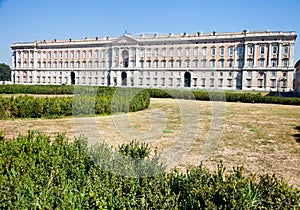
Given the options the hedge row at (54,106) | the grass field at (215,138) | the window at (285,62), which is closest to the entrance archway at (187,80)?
the hedge row at (54,106)

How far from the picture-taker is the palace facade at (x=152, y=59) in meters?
56.4

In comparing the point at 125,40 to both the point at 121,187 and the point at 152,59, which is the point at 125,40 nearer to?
the point at 152,59

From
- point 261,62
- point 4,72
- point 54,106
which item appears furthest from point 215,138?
point 4,72

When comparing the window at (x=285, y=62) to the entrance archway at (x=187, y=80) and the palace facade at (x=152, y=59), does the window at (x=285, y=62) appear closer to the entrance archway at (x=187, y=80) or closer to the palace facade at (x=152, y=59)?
the palace facade at (x=152, y=59)

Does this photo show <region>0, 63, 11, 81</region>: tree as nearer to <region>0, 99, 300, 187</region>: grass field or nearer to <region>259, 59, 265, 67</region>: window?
<region>259, 59, 265, 67</region>: window

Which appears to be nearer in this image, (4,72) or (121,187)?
(121,187)

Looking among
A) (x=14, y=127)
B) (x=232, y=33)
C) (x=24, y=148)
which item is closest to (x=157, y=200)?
(x=24, y=148)

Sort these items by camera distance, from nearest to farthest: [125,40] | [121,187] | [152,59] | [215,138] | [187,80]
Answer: [121,187]
[215,138]
[187,80]
[152,59]
[125,40]

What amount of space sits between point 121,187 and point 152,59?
62.8 meters

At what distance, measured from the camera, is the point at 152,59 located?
64562 millimetres

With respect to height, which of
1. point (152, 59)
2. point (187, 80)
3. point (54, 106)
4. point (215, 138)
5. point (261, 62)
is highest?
point (152, 59)

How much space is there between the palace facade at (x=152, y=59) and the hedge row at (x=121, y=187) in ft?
A: 137

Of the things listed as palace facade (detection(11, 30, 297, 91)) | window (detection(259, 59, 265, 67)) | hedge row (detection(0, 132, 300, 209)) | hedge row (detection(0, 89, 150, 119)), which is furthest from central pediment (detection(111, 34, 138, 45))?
hedge row (detection(0, 132, 300, 209))

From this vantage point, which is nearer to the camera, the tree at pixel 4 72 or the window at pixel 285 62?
the window at pixel 285 62
